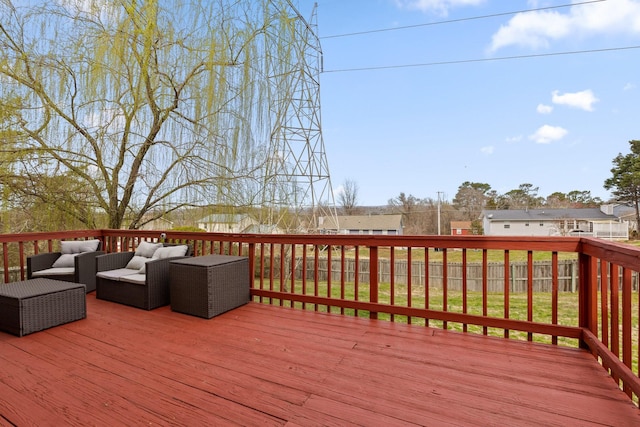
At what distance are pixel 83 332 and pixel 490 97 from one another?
975cm

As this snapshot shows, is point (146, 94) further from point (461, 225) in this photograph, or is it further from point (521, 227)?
point (521, 227)

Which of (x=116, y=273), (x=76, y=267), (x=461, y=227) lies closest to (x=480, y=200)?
(x=461, y=227)

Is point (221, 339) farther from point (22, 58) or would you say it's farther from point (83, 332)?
point (22, 58)

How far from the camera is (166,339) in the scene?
2.24 meters

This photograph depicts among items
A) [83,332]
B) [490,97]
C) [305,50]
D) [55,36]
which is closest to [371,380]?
[83,332]

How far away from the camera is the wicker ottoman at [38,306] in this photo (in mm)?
2291

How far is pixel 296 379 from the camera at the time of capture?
165 centimetres

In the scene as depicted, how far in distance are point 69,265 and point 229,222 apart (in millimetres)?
1935

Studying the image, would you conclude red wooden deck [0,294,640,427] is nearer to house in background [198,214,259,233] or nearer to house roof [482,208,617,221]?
house in background [198,214,259,233]

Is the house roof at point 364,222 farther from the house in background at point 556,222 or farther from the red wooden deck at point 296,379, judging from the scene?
the red wooden deck at point 296,379

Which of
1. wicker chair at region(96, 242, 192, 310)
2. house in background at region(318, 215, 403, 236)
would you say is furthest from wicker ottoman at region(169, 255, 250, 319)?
house in background at region(318, 215, 403, 236)

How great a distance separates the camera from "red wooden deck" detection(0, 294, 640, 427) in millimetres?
1330

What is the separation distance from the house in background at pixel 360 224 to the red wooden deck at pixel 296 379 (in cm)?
394

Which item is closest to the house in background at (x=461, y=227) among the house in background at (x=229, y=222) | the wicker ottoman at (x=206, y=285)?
the house in background at (x=229, y=222)
